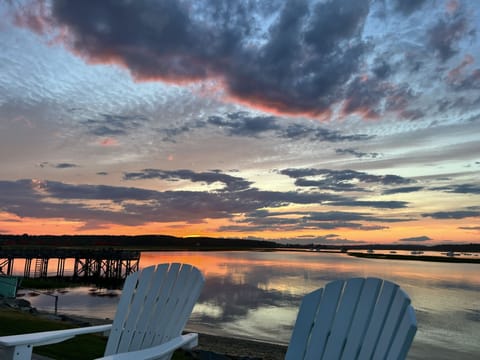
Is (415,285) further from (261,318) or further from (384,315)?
(384,315)

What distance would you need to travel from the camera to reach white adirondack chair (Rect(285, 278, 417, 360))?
6.63ft

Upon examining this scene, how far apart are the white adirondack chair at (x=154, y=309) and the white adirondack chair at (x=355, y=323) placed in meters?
1.00

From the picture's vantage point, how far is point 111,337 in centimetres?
354

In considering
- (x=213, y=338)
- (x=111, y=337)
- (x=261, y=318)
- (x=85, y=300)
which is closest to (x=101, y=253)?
(x=85, y=300)

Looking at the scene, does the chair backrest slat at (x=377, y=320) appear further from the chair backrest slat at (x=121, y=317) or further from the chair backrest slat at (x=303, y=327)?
the chair backrest slat at (x=121, y=317)

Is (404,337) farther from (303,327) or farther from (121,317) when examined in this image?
(121,317)

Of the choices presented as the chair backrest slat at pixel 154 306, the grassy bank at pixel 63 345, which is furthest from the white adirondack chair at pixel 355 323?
the grassy bank at pixel 63 345

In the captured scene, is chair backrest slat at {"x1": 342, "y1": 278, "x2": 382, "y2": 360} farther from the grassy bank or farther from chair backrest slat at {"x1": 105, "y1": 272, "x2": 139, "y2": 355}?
the grassy bank

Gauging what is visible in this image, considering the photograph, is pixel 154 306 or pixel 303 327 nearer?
pixel 303 327

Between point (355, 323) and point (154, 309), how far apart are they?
6.20 ft

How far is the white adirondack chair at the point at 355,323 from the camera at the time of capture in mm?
2020

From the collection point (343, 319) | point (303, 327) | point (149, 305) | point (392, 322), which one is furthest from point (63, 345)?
point (392, 322)

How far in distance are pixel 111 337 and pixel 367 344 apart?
233cm

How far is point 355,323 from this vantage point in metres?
2.32
